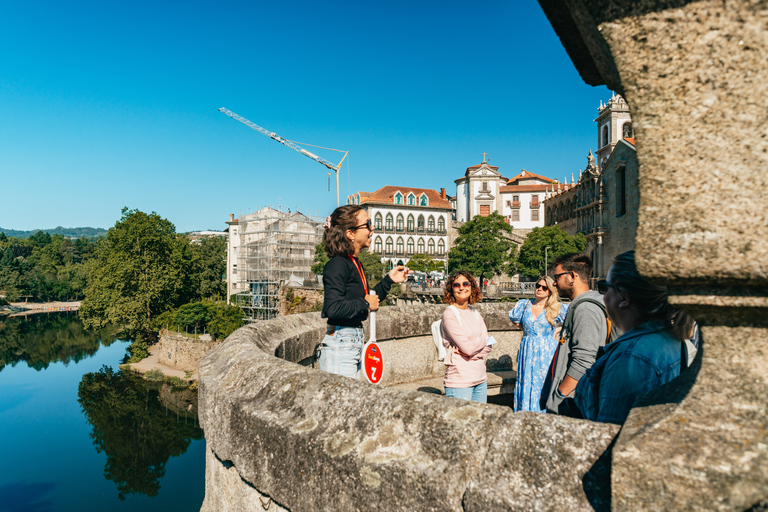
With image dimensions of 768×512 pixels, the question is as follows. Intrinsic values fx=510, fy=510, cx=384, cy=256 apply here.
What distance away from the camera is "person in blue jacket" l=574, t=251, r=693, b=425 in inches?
64.1

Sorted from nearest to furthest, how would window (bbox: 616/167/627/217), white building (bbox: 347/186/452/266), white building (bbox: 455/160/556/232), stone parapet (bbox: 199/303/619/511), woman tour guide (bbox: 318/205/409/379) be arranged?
stone parapet (bbox: 199/303/619/511) → woman tour guide (bbox: 318/205/409/379) → window (bbox: 616/167/627/217) → white building (bbox: 347/186/452/266) → white building (bbox: 455/160/556/232)

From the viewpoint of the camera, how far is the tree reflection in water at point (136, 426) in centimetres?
2380

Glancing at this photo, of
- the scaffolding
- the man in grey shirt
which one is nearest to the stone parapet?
the man in grey shirt

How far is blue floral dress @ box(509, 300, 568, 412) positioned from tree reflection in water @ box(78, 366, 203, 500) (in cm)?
2354

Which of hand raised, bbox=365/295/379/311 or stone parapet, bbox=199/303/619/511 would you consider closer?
stone parapet, bbox=199/303/619/511

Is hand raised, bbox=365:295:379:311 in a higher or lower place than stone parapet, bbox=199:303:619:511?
higher

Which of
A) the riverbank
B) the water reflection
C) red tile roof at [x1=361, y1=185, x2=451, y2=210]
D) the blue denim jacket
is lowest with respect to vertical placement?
the water reflection

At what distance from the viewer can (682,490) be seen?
3.27ft

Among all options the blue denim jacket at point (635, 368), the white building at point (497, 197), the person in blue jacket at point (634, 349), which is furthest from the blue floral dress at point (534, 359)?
the white building at point (497, 197)

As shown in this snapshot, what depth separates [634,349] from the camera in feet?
5.47

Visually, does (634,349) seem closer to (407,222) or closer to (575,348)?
(575,348)

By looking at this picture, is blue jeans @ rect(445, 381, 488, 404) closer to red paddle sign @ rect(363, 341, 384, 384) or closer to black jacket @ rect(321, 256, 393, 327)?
red paddle sign @ rect(363, 341, 384, 384)

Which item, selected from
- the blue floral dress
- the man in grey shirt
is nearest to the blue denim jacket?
the man in grey shirt

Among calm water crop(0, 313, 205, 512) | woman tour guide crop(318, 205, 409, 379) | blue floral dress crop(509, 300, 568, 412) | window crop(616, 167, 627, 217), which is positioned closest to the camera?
woman tour guide crop(318, 205, 409, 379)
